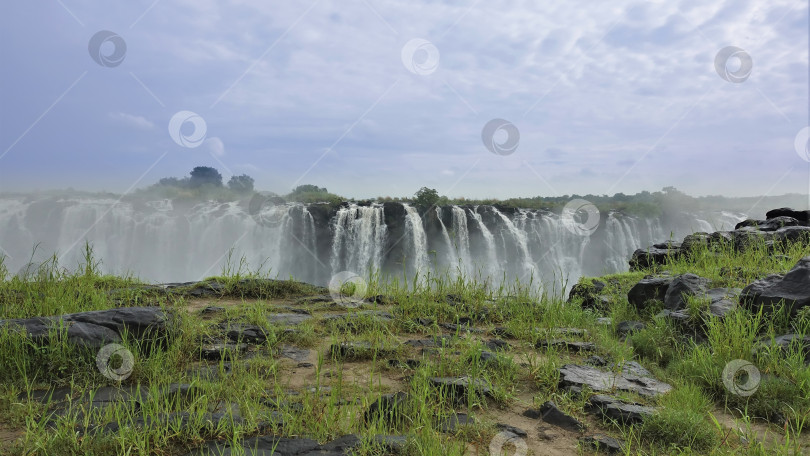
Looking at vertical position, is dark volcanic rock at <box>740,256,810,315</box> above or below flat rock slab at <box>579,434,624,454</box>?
above

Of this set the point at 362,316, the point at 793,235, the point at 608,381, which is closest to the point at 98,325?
the point at 362,316

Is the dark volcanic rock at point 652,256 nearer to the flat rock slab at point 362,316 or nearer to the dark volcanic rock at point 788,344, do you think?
the dark volcanic rock at point 788,344

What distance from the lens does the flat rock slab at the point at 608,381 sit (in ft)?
13.3

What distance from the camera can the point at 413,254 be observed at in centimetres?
2114

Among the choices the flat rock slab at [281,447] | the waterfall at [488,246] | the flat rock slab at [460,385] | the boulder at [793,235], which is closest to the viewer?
the flat rock slab at [281,447]

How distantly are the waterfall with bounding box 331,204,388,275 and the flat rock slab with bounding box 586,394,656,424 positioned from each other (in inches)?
650

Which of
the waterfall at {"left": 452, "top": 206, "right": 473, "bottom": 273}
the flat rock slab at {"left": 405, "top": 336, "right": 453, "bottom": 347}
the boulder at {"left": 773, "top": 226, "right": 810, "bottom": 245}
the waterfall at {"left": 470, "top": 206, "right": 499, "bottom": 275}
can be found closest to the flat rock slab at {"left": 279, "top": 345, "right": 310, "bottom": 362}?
the flat rock slab at {"left": 405, "top": 336, "right": 453, "bottom": 347}

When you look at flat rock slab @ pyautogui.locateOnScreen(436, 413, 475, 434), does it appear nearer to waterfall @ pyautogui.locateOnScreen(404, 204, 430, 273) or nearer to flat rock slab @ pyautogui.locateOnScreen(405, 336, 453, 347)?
flat rock slab @ pyautogui.locateOnScreen(405, 336, 453, 347)

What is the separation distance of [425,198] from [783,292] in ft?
58.7

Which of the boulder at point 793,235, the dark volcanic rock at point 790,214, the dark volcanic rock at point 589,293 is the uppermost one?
the dark volcanic rock at point 790,214

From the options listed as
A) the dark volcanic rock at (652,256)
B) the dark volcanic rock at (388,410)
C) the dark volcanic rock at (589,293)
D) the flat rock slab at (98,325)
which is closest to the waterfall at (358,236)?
the dark volcanic rock at (652,256)

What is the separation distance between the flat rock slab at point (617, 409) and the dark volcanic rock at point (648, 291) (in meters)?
3.71

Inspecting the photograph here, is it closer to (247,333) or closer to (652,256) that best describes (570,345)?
(247,333)

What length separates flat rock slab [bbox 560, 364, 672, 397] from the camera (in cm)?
404
